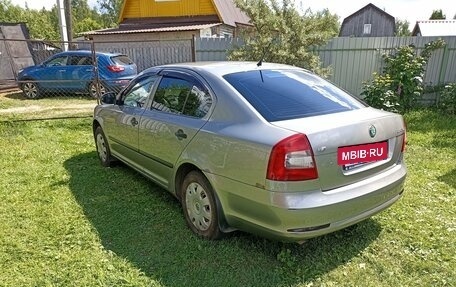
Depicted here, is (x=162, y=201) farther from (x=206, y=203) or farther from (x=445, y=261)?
(x=445, y=261)

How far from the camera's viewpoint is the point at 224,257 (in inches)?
107

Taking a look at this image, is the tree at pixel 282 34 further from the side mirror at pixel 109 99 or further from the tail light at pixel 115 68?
the tail light at pixel 115 68

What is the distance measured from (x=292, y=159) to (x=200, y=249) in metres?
1.19

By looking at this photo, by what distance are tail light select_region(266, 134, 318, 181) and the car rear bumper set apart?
128 millimetres

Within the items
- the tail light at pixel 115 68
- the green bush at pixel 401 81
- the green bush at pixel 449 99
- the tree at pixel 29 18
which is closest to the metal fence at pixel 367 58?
the green bush at pixel 401 81

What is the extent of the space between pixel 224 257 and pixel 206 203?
462 millimetres

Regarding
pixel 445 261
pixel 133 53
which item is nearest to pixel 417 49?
pixel 445 261

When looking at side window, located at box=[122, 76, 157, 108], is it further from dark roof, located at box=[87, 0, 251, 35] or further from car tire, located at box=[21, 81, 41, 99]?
dark roof, located at box=[87, 0, 251, 35]

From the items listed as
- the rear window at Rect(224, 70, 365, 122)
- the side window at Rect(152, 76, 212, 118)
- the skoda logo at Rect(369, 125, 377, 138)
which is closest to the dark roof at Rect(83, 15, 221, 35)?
the side window at Rect(152, 76, 212, 118)

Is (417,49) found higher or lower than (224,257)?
higher

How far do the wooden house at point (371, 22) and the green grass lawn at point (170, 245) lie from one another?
3848 cm

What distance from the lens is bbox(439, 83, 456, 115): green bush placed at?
7645 mm

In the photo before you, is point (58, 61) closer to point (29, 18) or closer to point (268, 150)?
point (268, 150)

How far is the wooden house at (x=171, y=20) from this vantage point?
16.6 metres
